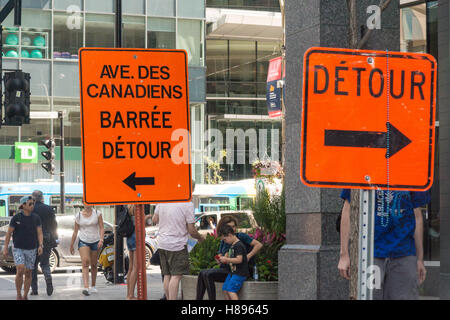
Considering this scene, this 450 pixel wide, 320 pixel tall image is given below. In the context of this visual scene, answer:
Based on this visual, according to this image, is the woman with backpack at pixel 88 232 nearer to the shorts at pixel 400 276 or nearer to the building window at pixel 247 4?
the shorts at pixel 400 276

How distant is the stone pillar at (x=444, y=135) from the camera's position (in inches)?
408

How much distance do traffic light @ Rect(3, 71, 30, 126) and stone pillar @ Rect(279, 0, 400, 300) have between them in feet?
29.3

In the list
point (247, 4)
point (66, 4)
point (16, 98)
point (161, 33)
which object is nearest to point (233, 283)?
point (16, 98)

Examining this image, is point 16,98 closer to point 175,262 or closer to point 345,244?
point 175,262

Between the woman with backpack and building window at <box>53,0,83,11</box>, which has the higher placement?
building window at <box>53,0,83,11</box>

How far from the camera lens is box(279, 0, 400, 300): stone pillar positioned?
9367mm

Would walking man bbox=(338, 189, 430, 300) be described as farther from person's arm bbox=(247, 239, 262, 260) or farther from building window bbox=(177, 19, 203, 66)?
building window bbox=(177, 19, 203, 66)

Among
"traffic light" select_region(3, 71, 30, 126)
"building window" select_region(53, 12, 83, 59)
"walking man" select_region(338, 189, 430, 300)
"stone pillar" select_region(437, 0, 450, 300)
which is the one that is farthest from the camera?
"building window" select_region(53, 12, 83, 59)

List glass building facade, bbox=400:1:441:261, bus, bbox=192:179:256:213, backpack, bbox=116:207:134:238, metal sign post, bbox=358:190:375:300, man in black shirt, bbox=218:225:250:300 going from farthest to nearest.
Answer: bus, bbox=192:179:256:213 → backpack, bbox=116:207:134:238 → glass building facade, bbox=400:1:441:261 → man in black shirt, bbox=218:225:250:300 → metal sign post, bbox=358:190:375:300

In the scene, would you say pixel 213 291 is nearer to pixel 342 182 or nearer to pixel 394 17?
pixel 394 17

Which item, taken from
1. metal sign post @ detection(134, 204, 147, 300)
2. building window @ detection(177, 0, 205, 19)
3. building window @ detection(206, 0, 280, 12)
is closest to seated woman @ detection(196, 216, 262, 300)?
metal sign post @ detection(134, 204, 147, 300)

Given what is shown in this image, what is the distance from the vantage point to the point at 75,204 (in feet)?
109

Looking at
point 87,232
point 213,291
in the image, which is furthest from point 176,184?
point 87,232

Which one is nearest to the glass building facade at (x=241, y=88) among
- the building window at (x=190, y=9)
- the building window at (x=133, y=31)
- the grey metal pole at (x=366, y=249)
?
the building window at (x=190, y=9)
